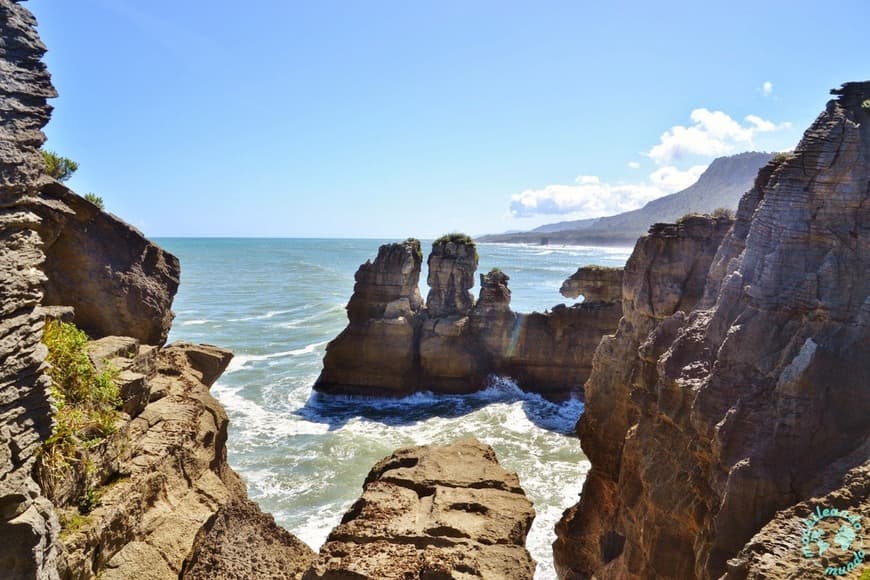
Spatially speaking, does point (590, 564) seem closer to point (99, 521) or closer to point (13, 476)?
point (99, 521)

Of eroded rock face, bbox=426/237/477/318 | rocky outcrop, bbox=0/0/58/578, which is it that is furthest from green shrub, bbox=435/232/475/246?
rocky outcrop, bbox=0/0/58/578

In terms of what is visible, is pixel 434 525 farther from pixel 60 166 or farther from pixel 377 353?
pixel 377 353

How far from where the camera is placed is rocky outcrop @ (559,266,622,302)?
24.7 metres

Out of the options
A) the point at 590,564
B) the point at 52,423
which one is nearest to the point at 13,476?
the point at 52,423

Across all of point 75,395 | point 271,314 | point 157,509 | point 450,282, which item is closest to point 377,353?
point 450,282

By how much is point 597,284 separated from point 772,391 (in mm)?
19878

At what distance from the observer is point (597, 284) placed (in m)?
25.0

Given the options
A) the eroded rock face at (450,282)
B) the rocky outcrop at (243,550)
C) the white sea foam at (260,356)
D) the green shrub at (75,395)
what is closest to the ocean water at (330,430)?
the white sea foam at (260,356)

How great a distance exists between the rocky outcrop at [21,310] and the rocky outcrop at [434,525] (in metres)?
2.36

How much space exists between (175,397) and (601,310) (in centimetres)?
1965

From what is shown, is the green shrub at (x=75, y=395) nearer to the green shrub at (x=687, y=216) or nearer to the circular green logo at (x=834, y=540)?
the circular green logo at (x=834, y=540)

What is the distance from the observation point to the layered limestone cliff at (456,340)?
24.8 m

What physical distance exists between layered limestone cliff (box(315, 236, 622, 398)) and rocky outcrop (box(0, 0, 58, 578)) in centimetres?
1970

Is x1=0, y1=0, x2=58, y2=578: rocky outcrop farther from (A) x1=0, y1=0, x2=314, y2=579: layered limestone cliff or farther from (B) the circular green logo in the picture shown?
A: (B) the circular green logo
